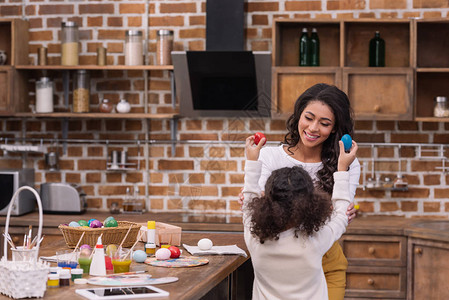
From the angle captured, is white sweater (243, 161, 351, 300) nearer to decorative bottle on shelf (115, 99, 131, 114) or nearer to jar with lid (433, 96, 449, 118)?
jar with lid (433, 96, 449, 118)

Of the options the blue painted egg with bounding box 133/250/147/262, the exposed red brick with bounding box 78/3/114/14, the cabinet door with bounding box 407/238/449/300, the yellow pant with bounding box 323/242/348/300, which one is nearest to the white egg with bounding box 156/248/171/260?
the blue painted egg with bounding box 133/250/147/262

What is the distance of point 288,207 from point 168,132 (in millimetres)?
2677

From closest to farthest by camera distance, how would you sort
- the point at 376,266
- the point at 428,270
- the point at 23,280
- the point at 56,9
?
the point at 23,280, the point at 428,270, the point at 376,266, the point at 56,9

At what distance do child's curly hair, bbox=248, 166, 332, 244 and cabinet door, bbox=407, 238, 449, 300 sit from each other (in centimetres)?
183

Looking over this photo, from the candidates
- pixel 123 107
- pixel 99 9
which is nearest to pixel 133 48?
pixel 123 107

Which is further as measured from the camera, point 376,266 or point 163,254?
point 376,266

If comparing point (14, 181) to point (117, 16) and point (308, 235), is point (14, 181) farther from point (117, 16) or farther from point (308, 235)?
point (308, 235)

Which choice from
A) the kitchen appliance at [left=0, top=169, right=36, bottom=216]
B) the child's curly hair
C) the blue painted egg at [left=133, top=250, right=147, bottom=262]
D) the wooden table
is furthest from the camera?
the kitchen appliance at [left=0, top=169, right=36, bottom=216]

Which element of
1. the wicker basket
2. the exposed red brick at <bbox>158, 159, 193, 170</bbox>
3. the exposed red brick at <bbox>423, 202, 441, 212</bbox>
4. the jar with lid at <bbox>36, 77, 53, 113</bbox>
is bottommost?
the exposed red brick at <bbox>423, 202, 441, 212</bbox>

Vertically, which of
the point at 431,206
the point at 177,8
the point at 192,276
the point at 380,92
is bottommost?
the point at 431,206

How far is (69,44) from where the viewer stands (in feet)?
15.1

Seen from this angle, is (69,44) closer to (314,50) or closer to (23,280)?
(314,50)

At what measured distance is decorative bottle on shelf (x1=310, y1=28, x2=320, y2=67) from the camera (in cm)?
445

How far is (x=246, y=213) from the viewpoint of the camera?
2338mm
